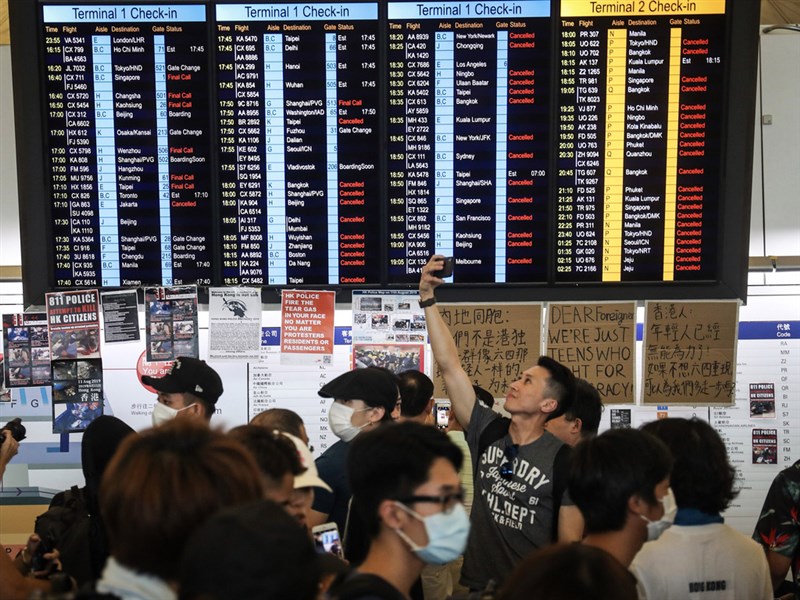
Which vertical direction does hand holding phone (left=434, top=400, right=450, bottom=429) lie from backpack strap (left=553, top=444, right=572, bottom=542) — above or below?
below

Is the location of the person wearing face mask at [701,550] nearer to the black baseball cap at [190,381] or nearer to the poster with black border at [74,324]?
the black baseball cap at [190,381]

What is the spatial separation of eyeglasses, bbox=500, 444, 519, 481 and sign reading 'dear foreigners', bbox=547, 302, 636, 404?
1.27 metres

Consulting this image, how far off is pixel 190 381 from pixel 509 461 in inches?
51.4

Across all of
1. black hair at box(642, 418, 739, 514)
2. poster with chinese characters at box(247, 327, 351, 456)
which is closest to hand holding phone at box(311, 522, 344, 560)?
black hair at box(642, 418, 739, 514)

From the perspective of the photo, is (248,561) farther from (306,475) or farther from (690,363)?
(690,363)

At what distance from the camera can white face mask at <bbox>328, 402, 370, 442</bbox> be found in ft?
11.0

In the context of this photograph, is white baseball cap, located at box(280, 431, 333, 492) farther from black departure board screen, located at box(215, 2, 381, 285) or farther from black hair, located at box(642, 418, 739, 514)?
black departure board screen, located at box(215, 2, 381, 285)

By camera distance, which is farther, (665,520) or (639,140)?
(639,140)

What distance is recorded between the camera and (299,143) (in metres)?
4.11

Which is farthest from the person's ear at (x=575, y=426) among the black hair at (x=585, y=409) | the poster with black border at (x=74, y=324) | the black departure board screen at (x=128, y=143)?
the poster with black border at (x=74, y=324)

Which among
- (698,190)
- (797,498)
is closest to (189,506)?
(797,498)

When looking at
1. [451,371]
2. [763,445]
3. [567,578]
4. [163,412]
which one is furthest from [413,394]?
[567,578]

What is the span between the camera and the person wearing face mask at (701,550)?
91.4 inches

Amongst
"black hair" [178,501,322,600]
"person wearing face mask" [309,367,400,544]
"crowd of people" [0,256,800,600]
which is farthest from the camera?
"person wearing face mask" [309,367,400,544]
